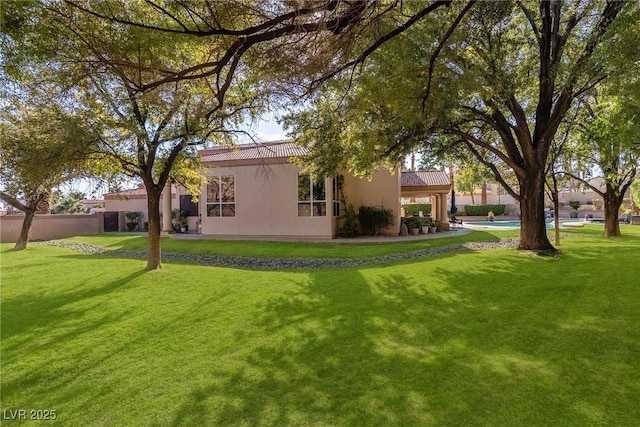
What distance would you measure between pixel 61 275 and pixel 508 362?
11.2m

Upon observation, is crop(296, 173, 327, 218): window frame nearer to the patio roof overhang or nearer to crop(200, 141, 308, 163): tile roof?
crop(200, 141, 308, 163): tile roof

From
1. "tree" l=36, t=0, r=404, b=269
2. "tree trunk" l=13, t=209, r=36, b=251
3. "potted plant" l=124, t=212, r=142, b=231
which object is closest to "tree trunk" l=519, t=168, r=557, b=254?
"tree" l=36, t=0, r=404, b=269

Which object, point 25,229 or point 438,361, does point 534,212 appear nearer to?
point 438,361

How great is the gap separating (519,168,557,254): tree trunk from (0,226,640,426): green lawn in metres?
2.37

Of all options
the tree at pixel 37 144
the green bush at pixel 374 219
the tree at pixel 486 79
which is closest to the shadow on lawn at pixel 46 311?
the tree at pixel 37 144

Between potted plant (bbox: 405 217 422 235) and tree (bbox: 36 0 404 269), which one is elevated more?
tree (bbox: 36 0 404 269)

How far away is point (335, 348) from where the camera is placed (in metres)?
5.50

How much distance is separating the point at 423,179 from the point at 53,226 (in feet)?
76.9

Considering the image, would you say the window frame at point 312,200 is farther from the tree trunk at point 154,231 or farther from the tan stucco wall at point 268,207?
the tree trunk at point 154,231

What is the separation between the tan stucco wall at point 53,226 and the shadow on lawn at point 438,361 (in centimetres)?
2233

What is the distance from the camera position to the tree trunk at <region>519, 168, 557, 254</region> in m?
12.0

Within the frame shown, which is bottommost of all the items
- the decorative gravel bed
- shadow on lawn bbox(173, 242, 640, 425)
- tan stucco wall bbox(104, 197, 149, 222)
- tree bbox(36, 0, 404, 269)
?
shadow on lawn bbox(173, 242, 640, 425)

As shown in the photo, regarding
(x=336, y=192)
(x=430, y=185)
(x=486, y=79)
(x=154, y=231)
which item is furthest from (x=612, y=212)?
(x=154, y=231)

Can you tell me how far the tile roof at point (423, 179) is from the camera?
74.9 ft
